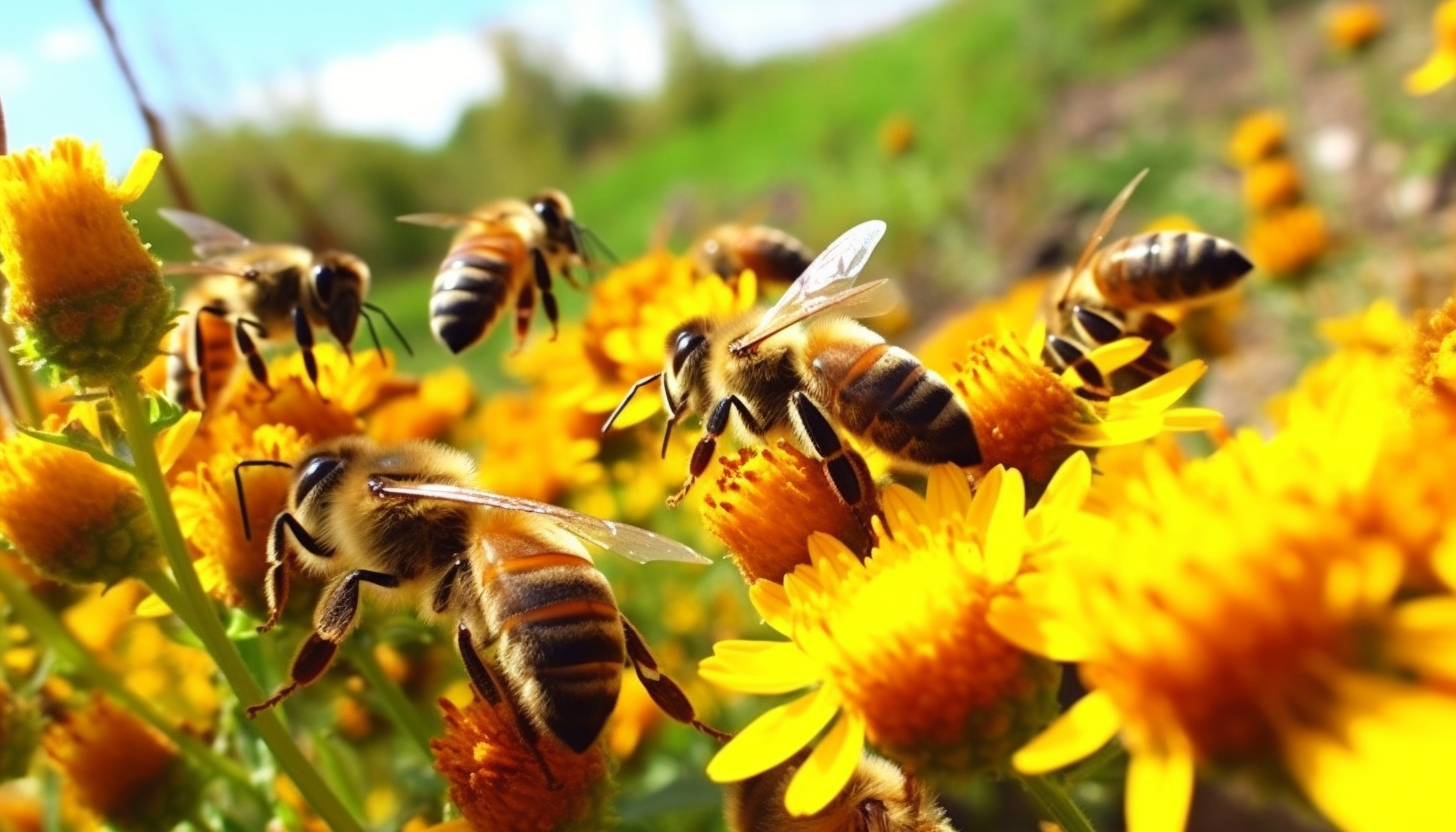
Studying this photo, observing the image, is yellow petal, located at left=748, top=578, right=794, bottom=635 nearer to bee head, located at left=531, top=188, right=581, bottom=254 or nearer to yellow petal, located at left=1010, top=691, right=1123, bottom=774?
yellow petal, located at left=1010, top=691, right=1123, bottom=774

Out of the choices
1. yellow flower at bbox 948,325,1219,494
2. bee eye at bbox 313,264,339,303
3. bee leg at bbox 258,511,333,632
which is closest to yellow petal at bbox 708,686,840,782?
yellow flower at bbox 948,325,1219,494

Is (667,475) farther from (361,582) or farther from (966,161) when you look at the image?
(966,161)

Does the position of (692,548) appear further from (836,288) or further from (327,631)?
(327,631)

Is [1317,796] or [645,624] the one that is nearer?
[1317,796]

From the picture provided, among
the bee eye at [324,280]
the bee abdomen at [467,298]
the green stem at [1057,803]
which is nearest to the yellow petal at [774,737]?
the green stem at [1057,803]

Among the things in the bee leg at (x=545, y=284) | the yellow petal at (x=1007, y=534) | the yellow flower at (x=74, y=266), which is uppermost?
the yellow flower at (x=74, y=266)

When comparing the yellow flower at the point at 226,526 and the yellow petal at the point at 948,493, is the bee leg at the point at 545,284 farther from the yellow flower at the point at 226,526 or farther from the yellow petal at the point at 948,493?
the yellow petal at the point at 948,493

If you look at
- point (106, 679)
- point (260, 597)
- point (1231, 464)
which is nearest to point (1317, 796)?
point (1231, 464)
